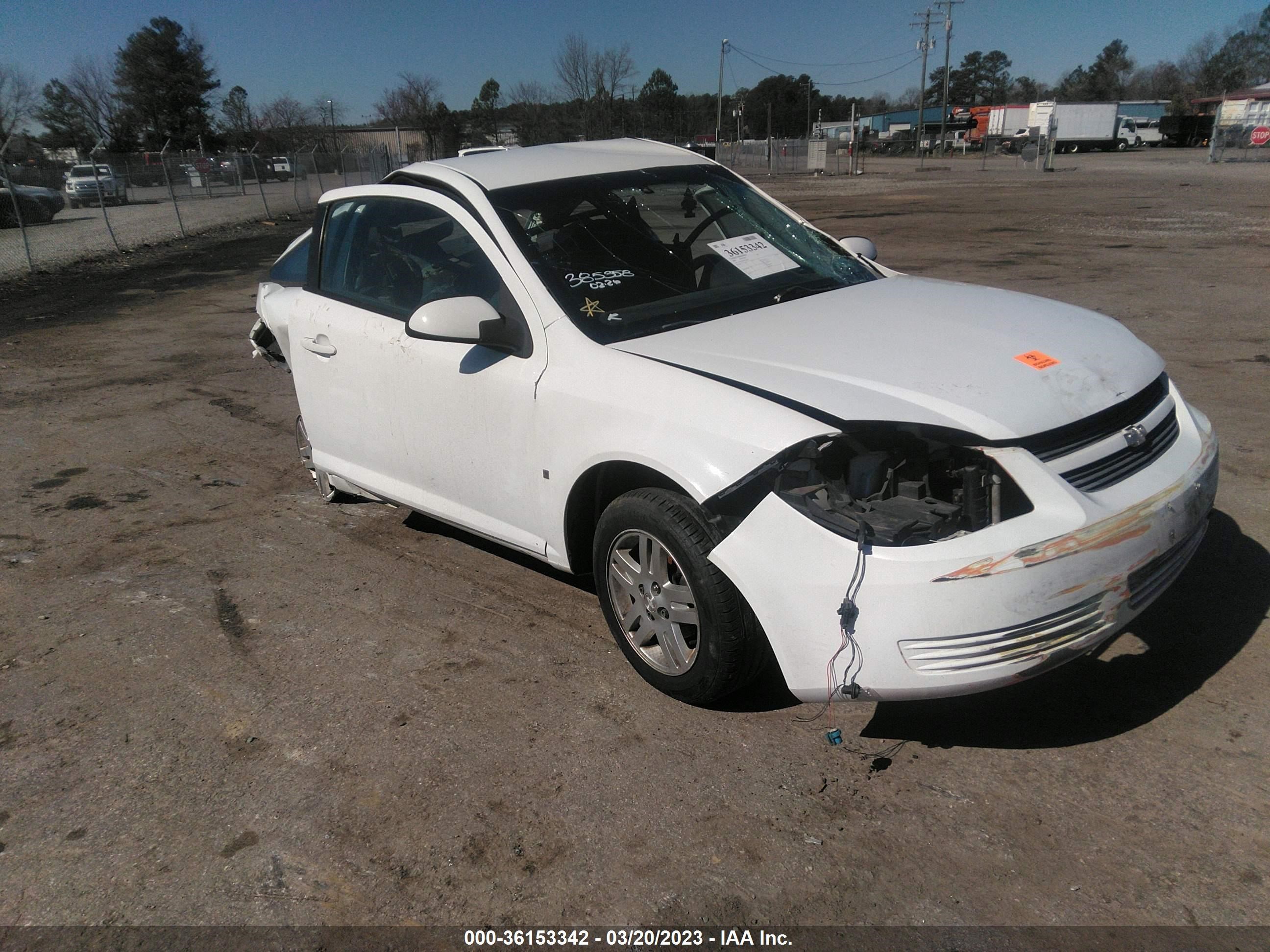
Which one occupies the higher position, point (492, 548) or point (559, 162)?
point (559, 162)

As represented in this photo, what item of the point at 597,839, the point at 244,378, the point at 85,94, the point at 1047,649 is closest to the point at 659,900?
the point at 597,839

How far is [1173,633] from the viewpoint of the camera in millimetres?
3451

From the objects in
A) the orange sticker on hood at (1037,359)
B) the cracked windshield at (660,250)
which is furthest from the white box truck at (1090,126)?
the orange sticker on hood at (1037,359)

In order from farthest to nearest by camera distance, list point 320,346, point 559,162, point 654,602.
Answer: point 320,346, point 559,162, point 654,602

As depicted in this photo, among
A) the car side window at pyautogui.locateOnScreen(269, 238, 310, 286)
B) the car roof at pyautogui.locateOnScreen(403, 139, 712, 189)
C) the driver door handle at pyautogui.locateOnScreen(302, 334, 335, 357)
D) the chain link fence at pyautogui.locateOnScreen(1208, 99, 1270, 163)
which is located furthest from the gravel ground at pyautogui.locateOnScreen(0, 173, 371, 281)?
the chain link fence at pyautogui.locateOnScreen(1208, 99, 1270, 163)

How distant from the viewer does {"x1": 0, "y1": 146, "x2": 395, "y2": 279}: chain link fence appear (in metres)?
19.4

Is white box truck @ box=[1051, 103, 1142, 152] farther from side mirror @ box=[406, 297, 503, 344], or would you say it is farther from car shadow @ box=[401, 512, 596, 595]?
side mirror @ box=[406, 297, 503, 344]

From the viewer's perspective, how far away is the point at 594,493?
3359mm


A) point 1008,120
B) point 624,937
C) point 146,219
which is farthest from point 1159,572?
point 1008,120

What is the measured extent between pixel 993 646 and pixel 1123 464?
0.81 metres

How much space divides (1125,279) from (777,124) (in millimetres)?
100154

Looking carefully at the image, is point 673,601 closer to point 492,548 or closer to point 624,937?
point 624,937

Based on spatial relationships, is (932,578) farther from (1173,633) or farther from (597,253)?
(597,253)

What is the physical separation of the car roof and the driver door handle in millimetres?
874
